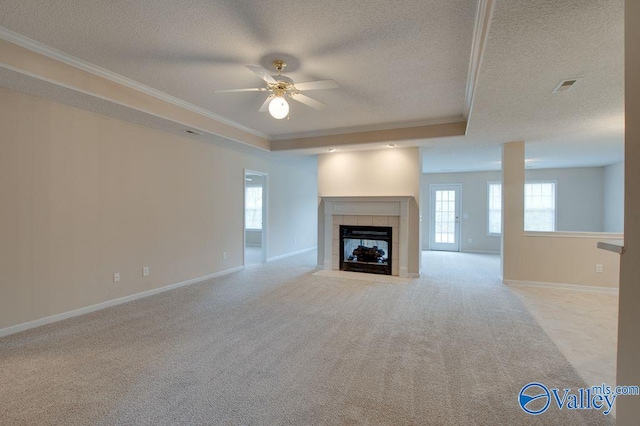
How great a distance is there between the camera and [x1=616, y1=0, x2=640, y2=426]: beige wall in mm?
1211

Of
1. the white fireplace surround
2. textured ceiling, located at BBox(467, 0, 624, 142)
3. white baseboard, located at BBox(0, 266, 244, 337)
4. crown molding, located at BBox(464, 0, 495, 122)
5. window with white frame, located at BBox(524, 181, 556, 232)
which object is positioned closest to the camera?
textured ceiling, located at BBox(467, 0, 624, 142)

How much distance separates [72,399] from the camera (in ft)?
6.46

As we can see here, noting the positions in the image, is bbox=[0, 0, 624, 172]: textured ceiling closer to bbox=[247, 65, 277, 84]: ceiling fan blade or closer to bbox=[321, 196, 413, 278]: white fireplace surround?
bbox=[247, 65, 277, 84]: ceiling fan blade

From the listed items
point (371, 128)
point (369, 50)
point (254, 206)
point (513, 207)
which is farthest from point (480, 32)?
point (254, 206)

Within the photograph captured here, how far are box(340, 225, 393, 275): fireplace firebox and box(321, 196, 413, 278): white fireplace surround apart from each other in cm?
19

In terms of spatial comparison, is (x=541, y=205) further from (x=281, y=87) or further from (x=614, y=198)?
(x=281, y=87)

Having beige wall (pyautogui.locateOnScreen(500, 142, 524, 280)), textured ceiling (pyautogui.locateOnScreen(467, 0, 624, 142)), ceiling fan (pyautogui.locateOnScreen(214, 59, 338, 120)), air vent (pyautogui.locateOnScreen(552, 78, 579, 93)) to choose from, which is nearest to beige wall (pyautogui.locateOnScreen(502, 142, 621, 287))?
beige wall (pyautogui.locateOnScreen(500, 142, 524, 280))

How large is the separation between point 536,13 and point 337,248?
15.8 ft

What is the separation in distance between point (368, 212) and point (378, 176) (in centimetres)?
73

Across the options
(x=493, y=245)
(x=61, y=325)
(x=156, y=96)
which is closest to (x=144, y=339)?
(x=61, y=325)

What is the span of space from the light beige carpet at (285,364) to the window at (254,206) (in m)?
5.66

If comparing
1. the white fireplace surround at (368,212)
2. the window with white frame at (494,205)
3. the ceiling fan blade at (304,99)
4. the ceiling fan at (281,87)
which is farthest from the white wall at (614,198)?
the ceiling fan at (281,87)

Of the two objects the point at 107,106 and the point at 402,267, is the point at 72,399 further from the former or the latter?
the point at 402,267

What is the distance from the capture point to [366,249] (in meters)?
6.06
